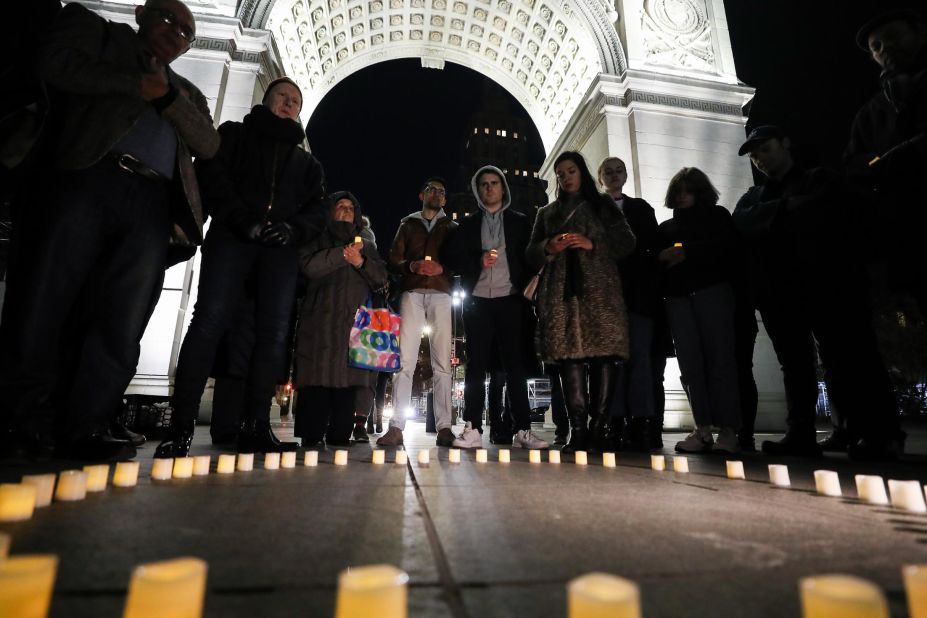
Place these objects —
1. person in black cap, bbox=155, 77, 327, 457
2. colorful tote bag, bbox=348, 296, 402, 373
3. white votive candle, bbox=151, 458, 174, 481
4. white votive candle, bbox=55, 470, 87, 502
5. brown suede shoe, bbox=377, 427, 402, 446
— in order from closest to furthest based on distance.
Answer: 1. white votive candle, bbox=55, 470, 87, 502
2. white votive candle, bbox=151, 458, 174, 481
3. person in black cap, bbox=155, 77, 327, 457
4. brown suede shoe, bbox=377, 427, 402, 446
5. colorful tote bag, bbox=348, 296, 402, 373

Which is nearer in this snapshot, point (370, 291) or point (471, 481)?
point (471, 481)

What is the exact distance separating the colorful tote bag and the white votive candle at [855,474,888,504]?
3081mm

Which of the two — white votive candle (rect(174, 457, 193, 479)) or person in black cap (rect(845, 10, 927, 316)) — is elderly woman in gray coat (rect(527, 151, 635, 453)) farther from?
white votive candle (rect(174, 457, 193, 479))

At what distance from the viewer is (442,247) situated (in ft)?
14.1

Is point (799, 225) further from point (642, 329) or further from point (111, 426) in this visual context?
point (111, 426)

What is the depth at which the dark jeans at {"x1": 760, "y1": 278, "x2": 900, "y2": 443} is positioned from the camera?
2.94 meters

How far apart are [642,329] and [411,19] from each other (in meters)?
12.4

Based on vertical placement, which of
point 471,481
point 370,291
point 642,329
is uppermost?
point 370,291

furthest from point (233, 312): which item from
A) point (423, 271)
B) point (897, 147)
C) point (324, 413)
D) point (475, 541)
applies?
point (897, 147)

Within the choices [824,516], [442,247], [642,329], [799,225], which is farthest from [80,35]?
[799,225]

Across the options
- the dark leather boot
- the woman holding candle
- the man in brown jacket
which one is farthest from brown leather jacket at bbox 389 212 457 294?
the woman holding candle

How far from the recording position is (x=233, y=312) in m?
3.00

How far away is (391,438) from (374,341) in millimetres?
786

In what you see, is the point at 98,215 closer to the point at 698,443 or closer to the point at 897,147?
the point at 698,443
